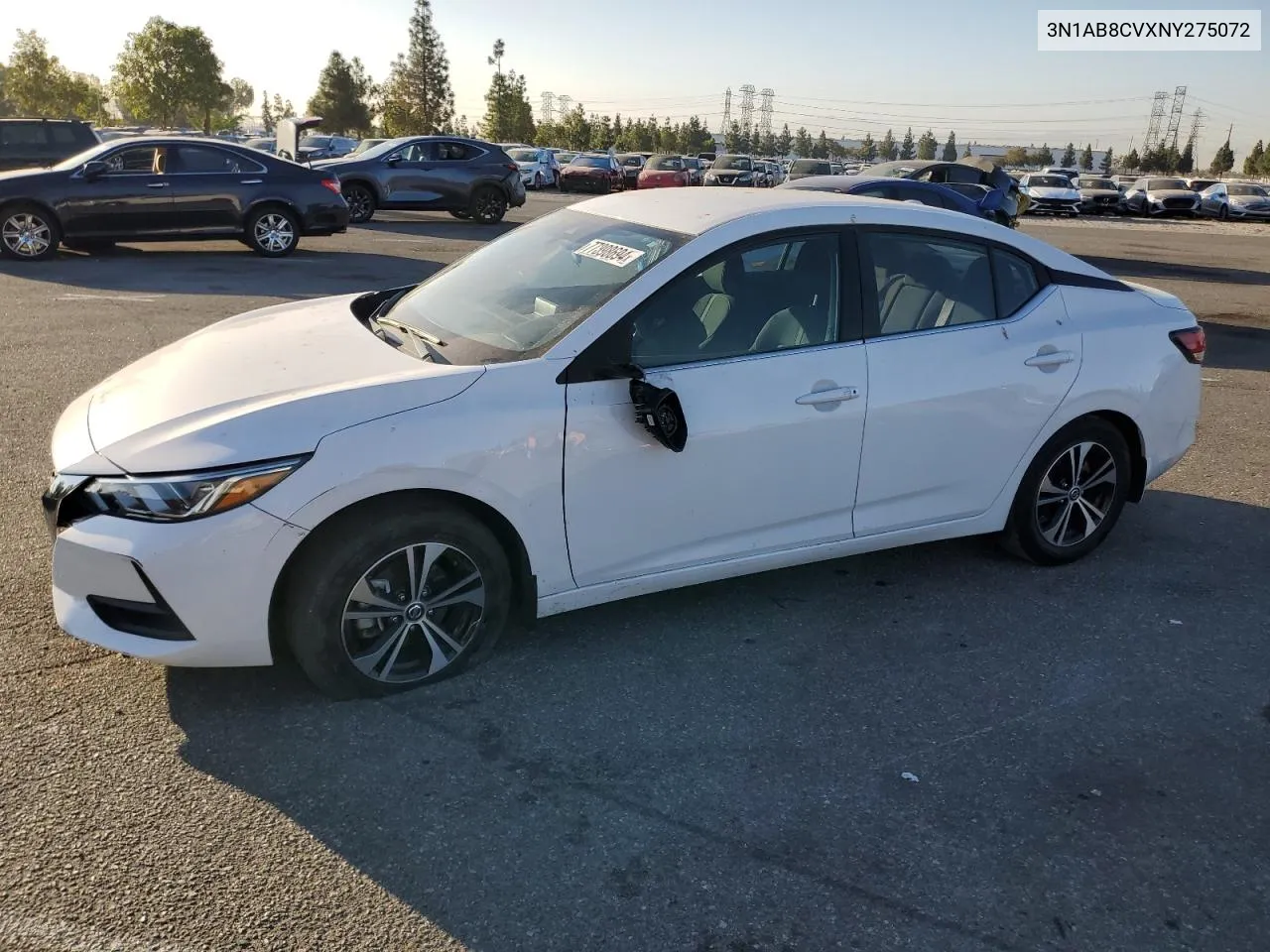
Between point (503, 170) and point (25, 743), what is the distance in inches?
743

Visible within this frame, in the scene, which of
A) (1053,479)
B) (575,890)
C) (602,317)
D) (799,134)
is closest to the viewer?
(575,890)

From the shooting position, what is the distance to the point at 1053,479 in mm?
4656

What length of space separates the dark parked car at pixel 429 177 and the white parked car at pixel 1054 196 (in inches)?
836

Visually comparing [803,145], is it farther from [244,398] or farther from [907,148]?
[244,398]

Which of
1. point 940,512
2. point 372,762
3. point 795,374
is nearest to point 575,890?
point 372,762

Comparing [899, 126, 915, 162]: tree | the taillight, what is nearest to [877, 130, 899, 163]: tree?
[899, 126, 915, 162]: tree

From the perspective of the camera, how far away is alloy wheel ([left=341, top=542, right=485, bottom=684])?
3369mm

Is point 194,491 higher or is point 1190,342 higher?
point 1190,342

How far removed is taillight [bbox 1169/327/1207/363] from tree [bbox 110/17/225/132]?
77302 millimetres

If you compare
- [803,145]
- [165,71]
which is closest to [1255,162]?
[803,145]

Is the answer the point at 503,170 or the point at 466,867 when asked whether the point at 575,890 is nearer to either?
the point at 466,867

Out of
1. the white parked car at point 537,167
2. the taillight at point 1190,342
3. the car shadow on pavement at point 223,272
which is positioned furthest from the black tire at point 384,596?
the white parked car at point 537,167

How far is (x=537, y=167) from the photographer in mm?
37000

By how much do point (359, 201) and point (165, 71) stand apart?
207 feet
